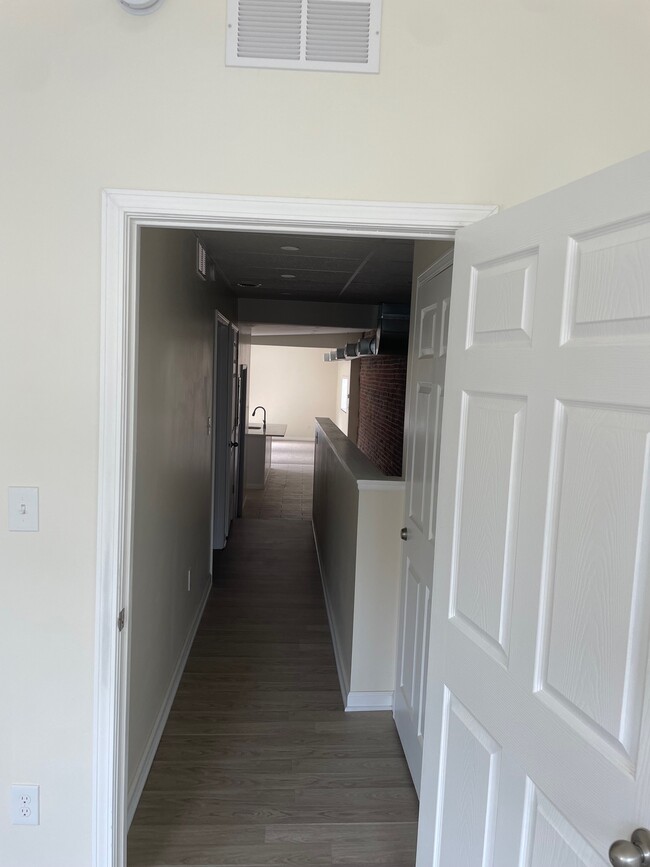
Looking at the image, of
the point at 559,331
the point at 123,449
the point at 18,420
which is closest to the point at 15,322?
the point at 18,420

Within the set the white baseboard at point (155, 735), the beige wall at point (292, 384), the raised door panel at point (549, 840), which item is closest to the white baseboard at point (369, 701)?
the white baseboard at point (155, 735)

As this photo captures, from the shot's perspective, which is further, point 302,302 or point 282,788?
point 302,302

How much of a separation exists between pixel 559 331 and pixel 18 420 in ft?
4.48

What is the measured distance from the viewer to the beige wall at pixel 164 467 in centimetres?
242

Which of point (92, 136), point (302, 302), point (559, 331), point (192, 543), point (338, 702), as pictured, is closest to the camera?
point (559, 331)

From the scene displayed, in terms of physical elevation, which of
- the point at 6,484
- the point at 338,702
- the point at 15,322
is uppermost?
the point at 15,322

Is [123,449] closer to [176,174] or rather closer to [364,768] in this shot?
[176,174]

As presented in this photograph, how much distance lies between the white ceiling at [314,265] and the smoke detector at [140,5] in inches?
40.8

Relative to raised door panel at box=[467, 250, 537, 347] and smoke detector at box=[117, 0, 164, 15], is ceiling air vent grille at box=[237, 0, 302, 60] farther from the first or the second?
raised door panel at box=[467, 250, 537, 347]

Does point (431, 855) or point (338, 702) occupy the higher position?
point (431, 855)

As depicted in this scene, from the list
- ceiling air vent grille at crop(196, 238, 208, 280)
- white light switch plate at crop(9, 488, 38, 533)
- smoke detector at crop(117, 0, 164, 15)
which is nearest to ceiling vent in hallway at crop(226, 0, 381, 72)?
smoke detector at crop(117, 0, 164, 15)

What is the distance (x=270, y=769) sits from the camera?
8.95 feet

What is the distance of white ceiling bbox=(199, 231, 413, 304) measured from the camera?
355 centimetres

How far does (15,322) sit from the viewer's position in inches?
65.1
